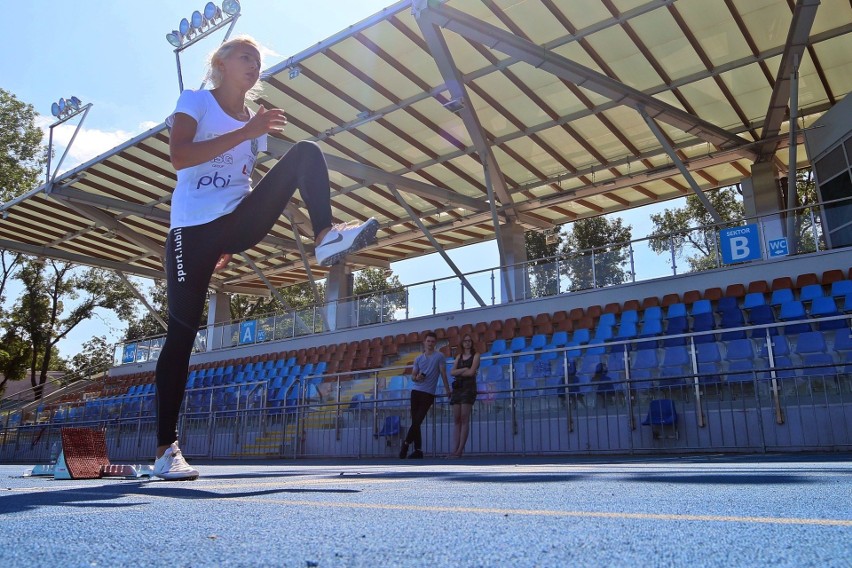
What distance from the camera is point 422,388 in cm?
964

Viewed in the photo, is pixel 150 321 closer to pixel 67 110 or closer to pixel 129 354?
pixel 129 354

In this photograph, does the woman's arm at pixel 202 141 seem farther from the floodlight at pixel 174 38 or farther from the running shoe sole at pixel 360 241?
the floodlight at pixel 174 38

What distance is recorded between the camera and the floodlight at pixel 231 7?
16188mm

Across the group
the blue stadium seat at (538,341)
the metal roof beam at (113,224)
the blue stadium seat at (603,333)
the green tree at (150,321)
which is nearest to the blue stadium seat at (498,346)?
the blue stadium seat at (538,341)

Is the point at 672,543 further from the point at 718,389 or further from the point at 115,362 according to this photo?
the point at 115,362

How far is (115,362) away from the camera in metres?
27.8

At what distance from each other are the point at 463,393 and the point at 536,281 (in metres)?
7.94

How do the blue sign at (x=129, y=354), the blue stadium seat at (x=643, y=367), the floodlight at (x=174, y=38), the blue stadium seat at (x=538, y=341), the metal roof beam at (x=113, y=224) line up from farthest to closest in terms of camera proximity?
the blue sign at (x=129, y=354) → the metal roof beam at (x=113, y=224) → the floodlight at (x=174, y=38) → the blue stadium seat at (x=538, y=341) → the blue stadium seat at (x=643, y=367)

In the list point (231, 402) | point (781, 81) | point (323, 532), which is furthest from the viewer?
point (781, 81)

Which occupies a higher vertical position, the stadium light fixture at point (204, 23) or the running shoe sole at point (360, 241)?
the stadium light fixture at point (204, 23)

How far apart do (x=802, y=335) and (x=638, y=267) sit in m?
7.06

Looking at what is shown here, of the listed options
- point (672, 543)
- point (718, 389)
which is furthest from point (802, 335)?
point (672, 543)

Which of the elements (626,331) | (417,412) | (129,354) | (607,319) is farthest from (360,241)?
(129,354)

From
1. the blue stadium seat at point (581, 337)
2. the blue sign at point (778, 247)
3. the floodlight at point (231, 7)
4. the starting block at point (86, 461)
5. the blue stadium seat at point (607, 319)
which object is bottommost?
the starting block at point (86, 461)
